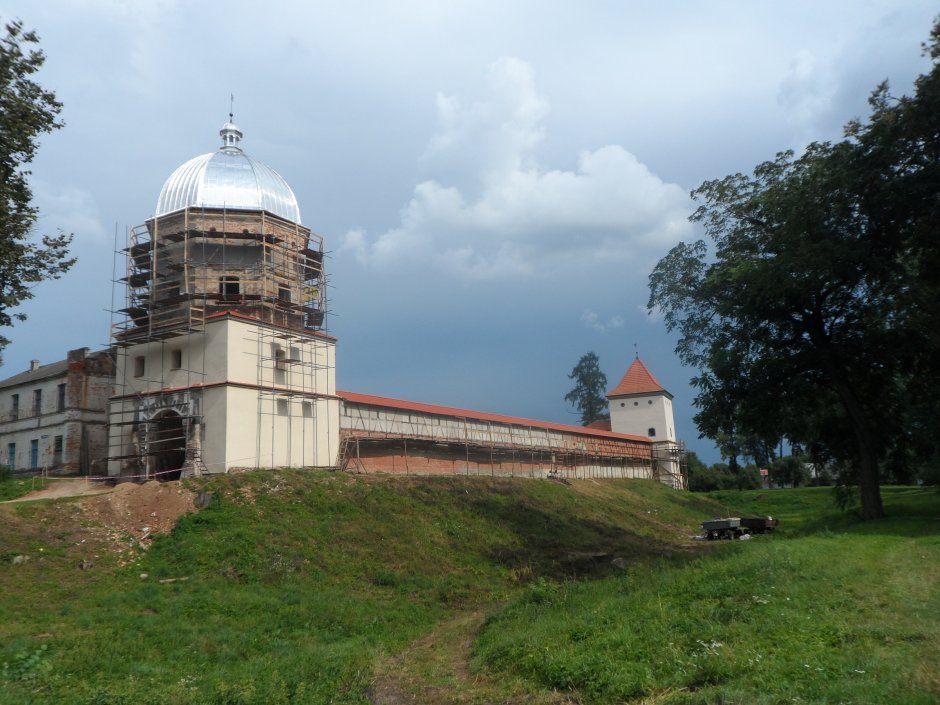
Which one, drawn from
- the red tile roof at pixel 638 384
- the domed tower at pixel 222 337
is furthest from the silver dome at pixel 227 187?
the red tile roof at pixel 638 384

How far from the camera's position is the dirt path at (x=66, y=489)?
23.7m

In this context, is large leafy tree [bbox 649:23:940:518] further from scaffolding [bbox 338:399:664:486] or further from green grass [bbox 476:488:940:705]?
scaffolding [bbox 338:399:664:486]

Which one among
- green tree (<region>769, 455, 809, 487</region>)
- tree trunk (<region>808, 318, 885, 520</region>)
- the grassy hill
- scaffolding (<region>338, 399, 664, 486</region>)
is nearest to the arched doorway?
the grassy hill

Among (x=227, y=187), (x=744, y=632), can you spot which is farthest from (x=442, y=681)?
(x=227, y=187)

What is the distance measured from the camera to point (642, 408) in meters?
60.9

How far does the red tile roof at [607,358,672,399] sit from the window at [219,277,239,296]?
131 ft

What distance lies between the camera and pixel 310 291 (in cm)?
3119

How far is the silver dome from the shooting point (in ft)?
99.1

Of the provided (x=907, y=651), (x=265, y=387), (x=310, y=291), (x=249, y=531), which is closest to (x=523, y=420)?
(x=310, y=291)

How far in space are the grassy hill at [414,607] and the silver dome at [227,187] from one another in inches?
479

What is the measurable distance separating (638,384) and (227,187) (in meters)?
41.4

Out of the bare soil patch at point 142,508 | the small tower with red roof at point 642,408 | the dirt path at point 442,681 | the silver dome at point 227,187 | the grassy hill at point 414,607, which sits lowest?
Result: the dirt path at point 442,681

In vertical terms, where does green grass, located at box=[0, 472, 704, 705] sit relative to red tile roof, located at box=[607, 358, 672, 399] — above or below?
below

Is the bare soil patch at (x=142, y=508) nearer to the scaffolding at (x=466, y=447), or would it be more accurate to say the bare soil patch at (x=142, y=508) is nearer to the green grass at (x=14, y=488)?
the green grass at (x=14, y=488)
